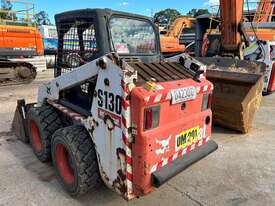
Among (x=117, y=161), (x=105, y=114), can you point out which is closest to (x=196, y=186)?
(x=117, y=161)

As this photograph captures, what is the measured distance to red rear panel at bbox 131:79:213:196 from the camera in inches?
103

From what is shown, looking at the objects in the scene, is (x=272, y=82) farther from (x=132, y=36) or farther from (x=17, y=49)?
(x=17, y=49)

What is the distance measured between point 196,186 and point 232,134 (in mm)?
2144

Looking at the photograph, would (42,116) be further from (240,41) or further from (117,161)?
(240,41)

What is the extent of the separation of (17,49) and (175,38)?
7542 millimetres

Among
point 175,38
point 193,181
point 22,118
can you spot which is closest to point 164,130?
point 193,181

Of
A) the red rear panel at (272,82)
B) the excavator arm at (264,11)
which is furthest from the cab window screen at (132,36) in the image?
the excavator arm at (264,11)

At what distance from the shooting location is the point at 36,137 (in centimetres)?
425

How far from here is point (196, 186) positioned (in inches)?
138

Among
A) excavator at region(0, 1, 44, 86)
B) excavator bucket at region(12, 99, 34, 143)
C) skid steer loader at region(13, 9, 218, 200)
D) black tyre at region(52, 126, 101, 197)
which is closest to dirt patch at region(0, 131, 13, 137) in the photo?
excavator bucket at region(12, 99, 34, 143)

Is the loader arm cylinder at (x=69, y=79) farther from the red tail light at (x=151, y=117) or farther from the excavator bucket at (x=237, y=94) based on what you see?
the excavator bucket at (x=237, y=94)

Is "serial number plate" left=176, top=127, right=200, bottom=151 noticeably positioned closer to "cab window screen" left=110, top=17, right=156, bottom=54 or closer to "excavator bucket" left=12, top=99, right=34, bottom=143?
"cab window screen" left=110, top=17, right=156, bottom=54

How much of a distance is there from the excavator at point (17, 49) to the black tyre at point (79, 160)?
7.72 meters

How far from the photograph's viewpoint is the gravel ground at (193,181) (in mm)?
3184
